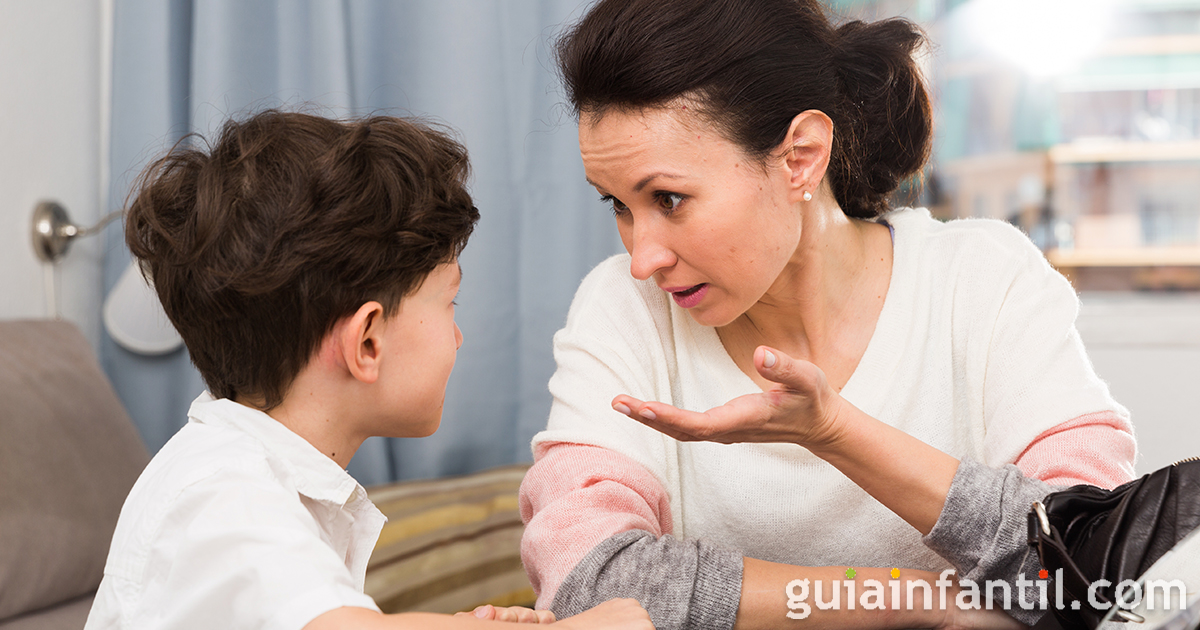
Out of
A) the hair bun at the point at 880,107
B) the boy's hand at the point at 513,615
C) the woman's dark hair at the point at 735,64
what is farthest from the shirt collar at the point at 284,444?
the hair bun at the point at 880,107

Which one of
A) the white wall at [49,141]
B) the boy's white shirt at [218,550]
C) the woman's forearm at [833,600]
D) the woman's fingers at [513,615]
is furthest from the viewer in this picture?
the white wall at [49,141]

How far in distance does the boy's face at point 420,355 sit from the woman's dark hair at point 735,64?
31 centimetres

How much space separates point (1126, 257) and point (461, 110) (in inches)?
64.5

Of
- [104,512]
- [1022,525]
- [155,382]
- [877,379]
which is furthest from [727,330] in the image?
[155,382]

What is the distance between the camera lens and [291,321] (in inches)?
30.8

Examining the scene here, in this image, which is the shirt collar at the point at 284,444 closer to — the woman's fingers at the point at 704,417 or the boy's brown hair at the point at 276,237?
the boy's brown hair at the point at 276,237

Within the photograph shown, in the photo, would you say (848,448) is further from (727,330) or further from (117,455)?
(117,455)

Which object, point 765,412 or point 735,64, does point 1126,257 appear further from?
point 765,412

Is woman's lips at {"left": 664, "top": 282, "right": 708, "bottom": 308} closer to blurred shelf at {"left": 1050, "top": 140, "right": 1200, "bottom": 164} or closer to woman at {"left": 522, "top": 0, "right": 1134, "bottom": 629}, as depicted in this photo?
woman at {"left": 522, "top": 0, "right": 1134, "bottom": 629}

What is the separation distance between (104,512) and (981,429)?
129 cm

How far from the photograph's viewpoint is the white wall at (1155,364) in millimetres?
2031

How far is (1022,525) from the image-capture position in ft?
2.70

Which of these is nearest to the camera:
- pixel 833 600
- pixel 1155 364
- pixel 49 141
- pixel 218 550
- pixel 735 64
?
pixel 218 550

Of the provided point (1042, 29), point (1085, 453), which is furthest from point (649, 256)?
point (1042, 29)
